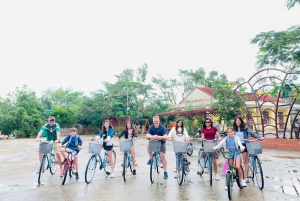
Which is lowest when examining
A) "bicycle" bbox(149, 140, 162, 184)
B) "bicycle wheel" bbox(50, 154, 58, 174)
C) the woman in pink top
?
"bicycle wheel" bbox(50, 154, 58, 174)

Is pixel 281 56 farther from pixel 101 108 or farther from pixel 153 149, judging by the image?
pixel 101 108

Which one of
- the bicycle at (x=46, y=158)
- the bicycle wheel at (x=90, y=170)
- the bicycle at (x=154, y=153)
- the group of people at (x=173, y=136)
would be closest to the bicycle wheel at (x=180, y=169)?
the group of people at (x=173, y=136)

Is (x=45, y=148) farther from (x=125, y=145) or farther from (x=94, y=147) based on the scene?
(x=125, y=145)

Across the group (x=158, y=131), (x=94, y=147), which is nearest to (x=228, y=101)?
(x=158, y=131)

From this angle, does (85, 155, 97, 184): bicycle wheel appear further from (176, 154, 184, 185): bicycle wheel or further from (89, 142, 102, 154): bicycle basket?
→ (176, 154, 184, 185): bicycle wheel

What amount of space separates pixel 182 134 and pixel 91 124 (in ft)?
101

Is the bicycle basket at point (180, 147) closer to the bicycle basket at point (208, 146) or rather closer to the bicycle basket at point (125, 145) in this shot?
the bicycle basket at point (208, 146)

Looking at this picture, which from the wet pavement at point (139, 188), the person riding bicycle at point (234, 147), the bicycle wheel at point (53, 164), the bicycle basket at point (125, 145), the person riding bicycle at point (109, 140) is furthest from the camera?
the bicycle wheel at point (53, 164)

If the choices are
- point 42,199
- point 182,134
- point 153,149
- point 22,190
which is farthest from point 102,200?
point 182,134

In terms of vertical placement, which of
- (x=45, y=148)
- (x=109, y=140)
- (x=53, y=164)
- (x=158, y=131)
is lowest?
(x=53, y=164)

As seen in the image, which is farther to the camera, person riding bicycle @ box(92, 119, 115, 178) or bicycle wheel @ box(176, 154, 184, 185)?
person riding bicycle @ box(92, 119, 115, 178)

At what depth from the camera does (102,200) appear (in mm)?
4711

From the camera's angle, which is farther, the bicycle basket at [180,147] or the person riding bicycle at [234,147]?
the bicycle basket at [180,147]

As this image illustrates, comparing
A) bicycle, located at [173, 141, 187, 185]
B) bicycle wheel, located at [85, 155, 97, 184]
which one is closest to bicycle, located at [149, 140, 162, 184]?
bicycle, located at [173, 141, 187, 185]
